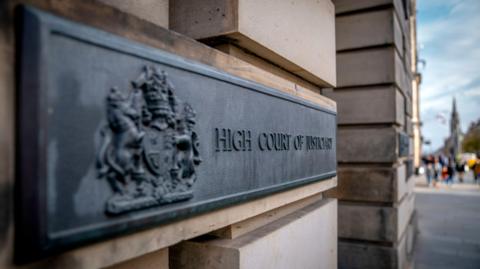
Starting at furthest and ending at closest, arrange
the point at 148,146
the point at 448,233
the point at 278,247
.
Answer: the point at 448,233, the point at 278,247, the point at 148,146

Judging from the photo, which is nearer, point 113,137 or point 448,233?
point 113,137

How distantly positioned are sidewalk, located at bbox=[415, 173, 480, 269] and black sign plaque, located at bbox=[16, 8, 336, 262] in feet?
18.7

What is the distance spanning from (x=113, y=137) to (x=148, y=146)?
0.15m

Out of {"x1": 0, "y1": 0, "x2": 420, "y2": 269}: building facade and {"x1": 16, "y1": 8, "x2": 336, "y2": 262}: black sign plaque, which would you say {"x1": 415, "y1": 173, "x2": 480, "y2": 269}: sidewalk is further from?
{"x1": 16, "y1": 8, "x2": 336, "y2": 262}: black sign plaque

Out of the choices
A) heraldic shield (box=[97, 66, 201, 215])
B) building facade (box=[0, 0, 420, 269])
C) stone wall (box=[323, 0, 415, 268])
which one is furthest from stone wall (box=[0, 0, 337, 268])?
stone wall (box=[323, 0, 415, 268])

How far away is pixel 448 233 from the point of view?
8125 millimetres

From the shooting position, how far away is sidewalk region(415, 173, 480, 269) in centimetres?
611

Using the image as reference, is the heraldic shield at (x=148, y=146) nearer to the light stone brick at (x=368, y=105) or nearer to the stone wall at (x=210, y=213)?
the stone wall at (x=210, y=213)

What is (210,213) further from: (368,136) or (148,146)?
(368,136)

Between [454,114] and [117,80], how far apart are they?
92.3 meters

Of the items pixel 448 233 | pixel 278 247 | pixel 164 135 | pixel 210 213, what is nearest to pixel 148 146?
pixel 164 135

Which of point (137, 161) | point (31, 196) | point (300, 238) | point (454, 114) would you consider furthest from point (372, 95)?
point (454, 114)

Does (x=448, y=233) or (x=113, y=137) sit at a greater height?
(x=113, y=137)

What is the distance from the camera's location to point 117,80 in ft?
3.82
